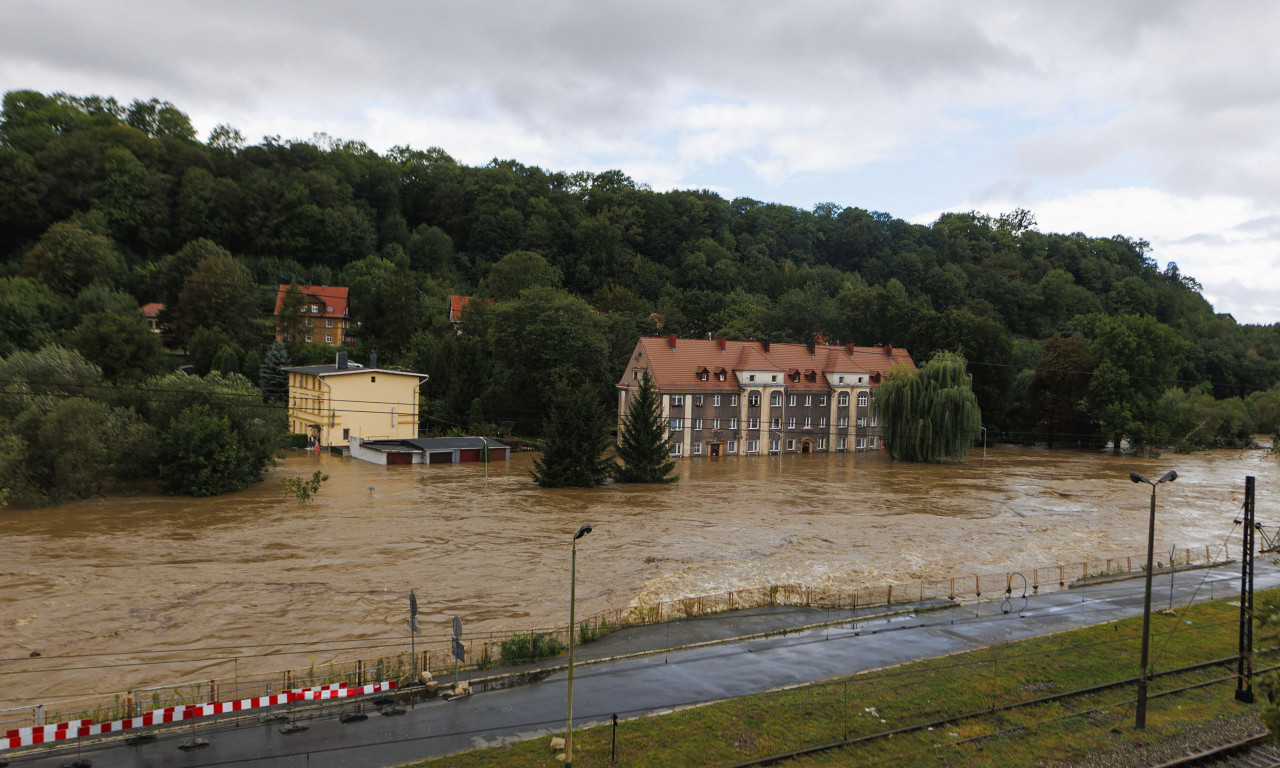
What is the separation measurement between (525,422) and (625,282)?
46.6 m

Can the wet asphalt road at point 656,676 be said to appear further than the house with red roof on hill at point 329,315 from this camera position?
No

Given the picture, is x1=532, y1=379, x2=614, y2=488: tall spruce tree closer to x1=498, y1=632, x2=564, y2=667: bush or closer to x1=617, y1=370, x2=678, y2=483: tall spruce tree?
x1=617, y1=370, x2=678, y2=483: tall spruce tree

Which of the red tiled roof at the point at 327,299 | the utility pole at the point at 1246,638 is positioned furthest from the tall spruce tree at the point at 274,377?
the utility pole at the point at 1246,638

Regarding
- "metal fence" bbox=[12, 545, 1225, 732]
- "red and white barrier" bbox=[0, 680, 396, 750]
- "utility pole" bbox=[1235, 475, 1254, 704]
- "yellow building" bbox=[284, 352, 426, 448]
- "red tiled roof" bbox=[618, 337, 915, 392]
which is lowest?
"metal fence" bbox=[12, 545, 1225, 732]

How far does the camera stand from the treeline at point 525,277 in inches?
2781

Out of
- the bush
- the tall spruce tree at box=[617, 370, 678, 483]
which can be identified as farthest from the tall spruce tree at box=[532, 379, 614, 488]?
the bush

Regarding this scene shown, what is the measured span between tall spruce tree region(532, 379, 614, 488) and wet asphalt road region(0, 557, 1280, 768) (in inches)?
906

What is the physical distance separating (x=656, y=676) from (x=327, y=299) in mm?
76078

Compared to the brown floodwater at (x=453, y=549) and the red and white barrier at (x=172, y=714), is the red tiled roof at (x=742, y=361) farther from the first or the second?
the red and white barrier at (x=172, y=714)

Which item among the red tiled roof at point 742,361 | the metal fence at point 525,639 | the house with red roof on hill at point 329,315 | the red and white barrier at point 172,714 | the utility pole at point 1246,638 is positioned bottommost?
the metal fence at point 525,639

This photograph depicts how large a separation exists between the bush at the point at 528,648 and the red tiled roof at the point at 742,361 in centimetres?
4275

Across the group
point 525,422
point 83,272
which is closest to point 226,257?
point 83,272

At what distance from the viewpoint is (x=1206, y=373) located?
106 metres

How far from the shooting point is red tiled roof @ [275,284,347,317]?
8394cm
